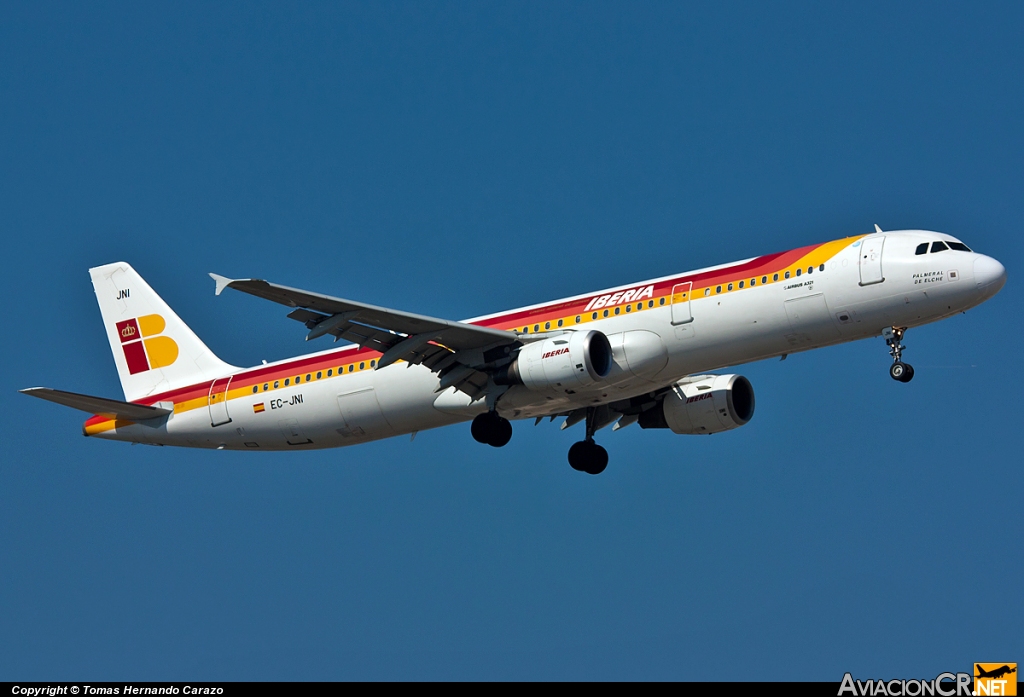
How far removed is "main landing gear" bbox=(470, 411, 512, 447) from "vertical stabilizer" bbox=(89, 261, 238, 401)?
10.0m

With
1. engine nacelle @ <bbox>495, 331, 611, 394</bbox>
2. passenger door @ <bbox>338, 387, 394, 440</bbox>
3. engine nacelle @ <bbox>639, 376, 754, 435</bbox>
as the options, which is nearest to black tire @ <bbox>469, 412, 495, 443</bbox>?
engine nacelle @ <bbox>495, 331, 611, 394</bbox>

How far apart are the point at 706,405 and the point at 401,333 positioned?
10.1 meters

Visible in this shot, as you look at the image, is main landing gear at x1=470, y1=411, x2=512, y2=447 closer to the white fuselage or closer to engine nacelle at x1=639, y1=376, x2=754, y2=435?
the white fuselage

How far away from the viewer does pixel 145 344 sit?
49.1 m

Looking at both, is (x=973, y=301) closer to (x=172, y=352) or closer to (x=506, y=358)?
(x=506, y=358)

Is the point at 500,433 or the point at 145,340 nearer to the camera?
the point at 500,433

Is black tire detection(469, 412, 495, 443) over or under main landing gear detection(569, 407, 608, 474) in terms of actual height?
under

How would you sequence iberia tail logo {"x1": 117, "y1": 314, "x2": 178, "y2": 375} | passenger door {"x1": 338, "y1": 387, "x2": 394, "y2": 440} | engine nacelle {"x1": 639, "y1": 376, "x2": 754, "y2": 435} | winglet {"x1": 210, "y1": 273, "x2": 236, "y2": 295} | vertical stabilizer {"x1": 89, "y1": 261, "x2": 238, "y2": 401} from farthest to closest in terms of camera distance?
iberia tail logo {"x1": 117, "y1": 314, "x2": 178, "y2": 375} → vertical stabilizer {"x1": 89, "y1": 261, "x2": 238, "y2": 401} → engine nacelle {"x1": 639, "y1": 376, "x2": 754, "y2": 435} → passenger door {"x1": 338, "y1": 387, "x2": 394, "y2": 440} → winglet {"x1": 210, "y1": 273, "x2": 236, "y2": 295}

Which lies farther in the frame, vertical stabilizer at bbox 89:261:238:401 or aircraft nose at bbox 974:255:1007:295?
vertical stabilizer at bbox 89:261:238:401

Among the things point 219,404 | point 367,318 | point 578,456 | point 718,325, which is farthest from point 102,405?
point 718,325

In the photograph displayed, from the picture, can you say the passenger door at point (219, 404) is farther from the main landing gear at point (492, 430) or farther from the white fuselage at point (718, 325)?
the main landing gear at point (492, 430)

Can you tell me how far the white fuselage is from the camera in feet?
123

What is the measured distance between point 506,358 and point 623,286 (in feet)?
12.8

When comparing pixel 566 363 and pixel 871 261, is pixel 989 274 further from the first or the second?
pixel 566 363
